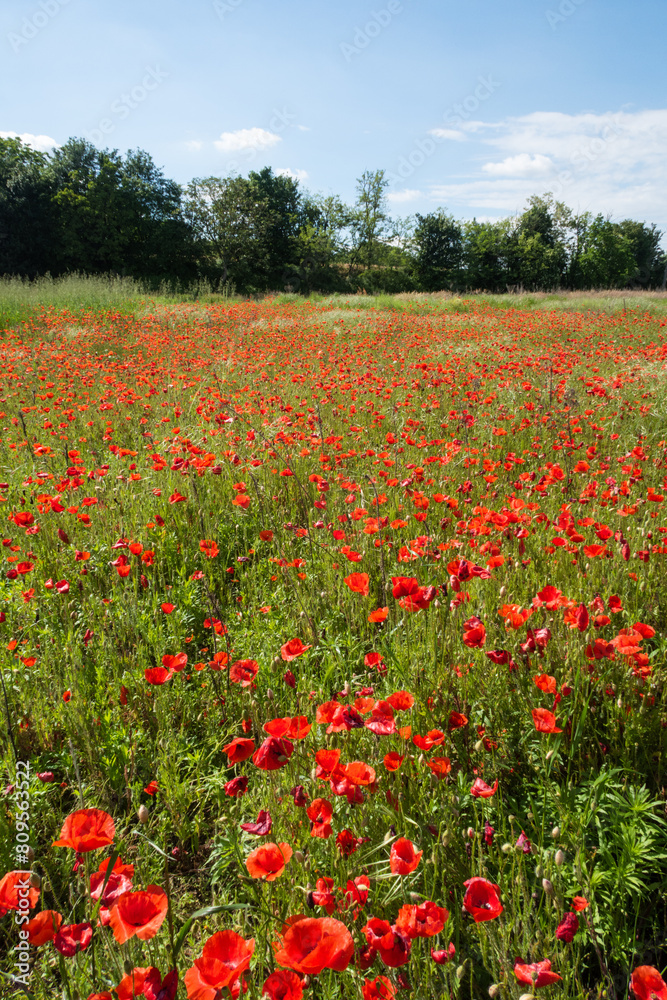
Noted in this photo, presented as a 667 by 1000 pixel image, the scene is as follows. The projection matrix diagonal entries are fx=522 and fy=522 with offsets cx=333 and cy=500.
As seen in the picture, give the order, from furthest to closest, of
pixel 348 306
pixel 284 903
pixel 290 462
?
pixel 348 306, pixel 290 462, pixel 284 903

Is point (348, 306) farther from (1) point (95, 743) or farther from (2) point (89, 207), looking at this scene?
(2) point (89, 207)

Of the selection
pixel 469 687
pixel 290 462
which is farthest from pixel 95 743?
pixel 290 462

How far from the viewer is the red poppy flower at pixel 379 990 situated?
91 centimetres

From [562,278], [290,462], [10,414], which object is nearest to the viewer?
[290,462]

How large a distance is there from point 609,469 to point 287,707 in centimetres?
311

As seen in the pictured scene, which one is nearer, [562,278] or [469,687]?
[469,687]

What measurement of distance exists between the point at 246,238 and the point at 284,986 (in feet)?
145

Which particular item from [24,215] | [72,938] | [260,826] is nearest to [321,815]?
[260,826]

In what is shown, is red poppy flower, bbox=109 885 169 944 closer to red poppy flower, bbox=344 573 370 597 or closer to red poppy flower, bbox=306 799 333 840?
red poppy flower, bbox=306 799 333 840

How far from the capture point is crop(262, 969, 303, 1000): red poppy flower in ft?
2.70

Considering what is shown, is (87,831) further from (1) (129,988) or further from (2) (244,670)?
Result: (2) (244,670)

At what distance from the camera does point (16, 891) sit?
93 centimetres

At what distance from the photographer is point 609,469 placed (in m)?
3.85

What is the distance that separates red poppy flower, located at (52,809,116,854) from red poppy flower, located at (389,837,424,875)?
0.50 m
